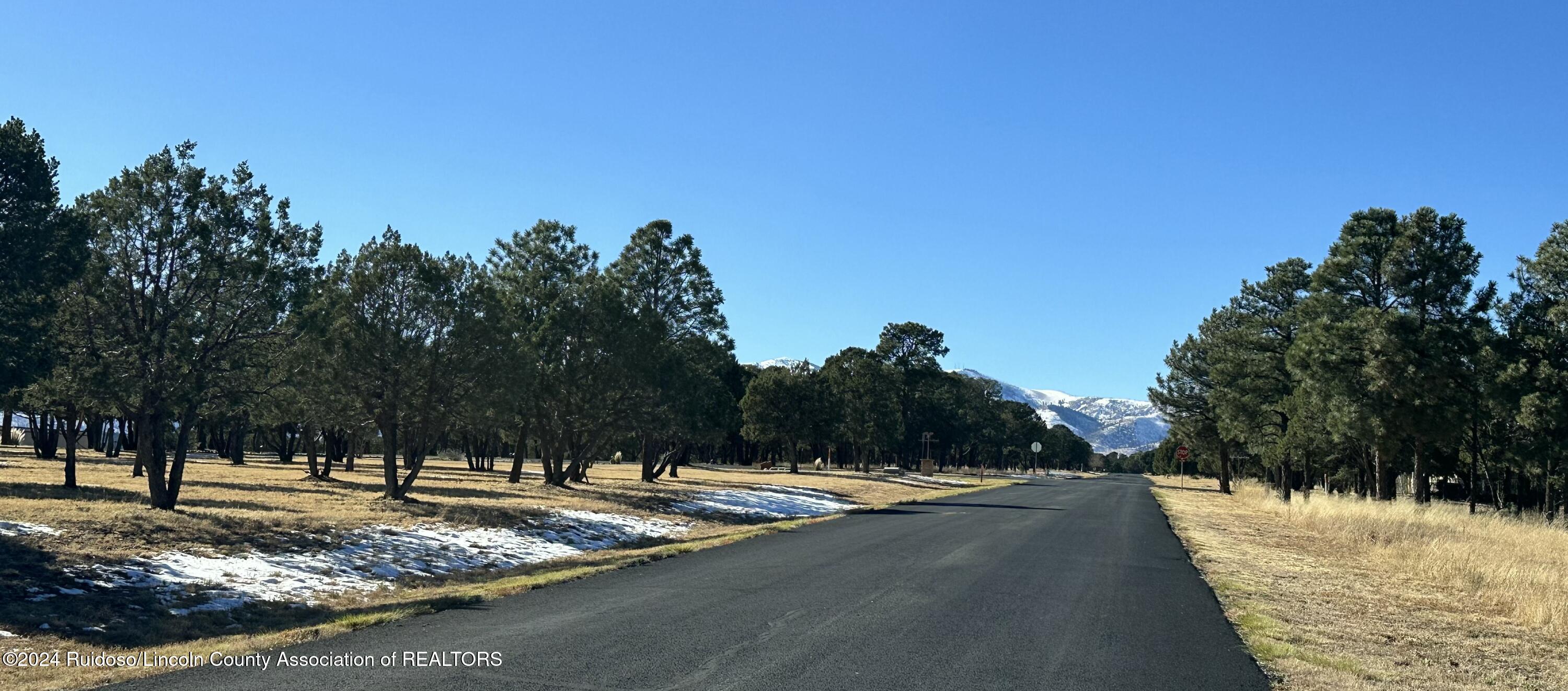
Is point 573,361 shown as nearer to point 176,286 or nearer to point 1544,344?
point 176,286

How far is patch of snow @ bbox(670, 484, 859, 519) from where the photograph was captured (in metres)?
33.1

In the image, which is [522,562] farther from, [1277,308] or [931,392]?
[931,392]

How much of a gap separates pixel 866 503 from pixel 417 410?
2067 centimetres

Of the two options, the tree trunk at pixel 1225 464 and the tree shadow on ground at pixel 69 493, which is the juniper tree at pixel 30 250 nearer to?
the tree shadow on ground at pixel 69 493

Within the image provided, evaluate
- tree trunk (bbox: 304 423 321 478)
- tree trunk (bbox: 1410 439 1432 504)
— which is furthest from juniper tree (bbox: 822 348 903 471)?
tree trunk (bbox: 1410 439 1432 504)

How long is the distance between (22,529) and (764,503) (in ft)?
81.7

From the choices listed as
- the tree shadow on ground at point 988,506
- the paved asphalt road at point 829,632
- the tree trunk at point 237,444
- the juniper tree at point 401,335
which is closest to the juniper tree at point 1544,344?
the tree shadow on ground at point 988,506

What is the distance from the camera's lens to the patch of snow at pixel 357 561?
1335 centimetres

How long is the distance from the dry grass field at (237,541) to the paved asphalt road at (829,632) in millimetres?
1207

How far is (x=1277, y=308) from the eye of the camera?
53375 millimetres

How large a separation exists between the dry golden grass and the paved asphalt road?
70 cm

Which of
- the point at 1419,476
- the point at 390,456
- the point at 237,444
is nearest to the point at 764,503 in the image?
the point at 390,456

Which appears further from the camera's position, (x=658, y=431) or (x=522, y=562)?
(x=658, y=431)

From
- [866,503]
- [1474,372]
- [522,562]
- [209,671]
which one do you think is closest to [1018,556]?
[522,562]
